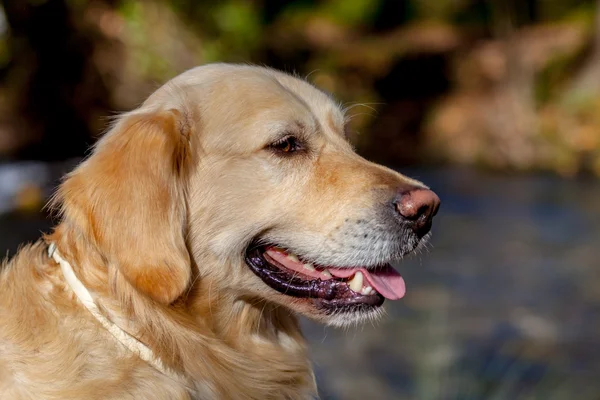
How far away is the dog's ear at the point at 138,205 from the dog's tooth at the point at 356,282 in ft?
2.43

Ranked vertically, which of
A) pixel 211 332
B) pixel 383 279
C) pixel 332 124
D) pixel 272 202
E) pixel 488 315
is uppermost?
pixel 332 124

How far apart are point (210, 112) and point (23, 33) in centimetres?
986

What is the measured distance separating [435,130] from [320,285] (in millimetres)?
13036

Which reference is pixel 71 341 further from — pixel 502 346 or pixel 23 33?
pixel 23 33

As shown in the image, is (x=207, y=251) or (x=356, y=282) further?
(x=356, y=282)

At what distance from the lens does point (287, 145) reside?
338 cm

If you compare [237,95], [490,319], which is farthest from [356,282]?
[490,319]

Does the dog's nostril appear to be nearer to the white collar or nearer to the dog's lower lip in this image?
the dog's lower lip

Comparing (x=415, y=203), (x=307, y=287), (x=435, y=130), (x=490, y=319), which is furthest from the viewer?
(x=435, y=130)

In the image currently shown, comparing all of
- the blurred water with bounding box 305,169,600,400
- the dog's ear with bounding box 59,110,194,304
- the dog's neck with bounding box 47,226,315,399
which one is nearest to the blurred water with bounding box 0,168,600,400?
the blurred water with bounding box 305,169,600,400

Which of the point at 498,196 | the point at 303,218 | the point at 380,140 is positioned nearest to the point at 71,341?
the point at 303,218

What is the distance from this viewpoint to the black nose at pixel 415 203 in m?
3.20

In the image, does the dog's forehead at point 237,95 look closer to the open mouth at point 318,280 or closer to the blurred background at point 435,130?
the open mouth at point 318,280

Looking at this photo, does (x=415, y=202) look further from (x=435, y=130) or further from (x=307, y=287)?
(x=435, y=130)
